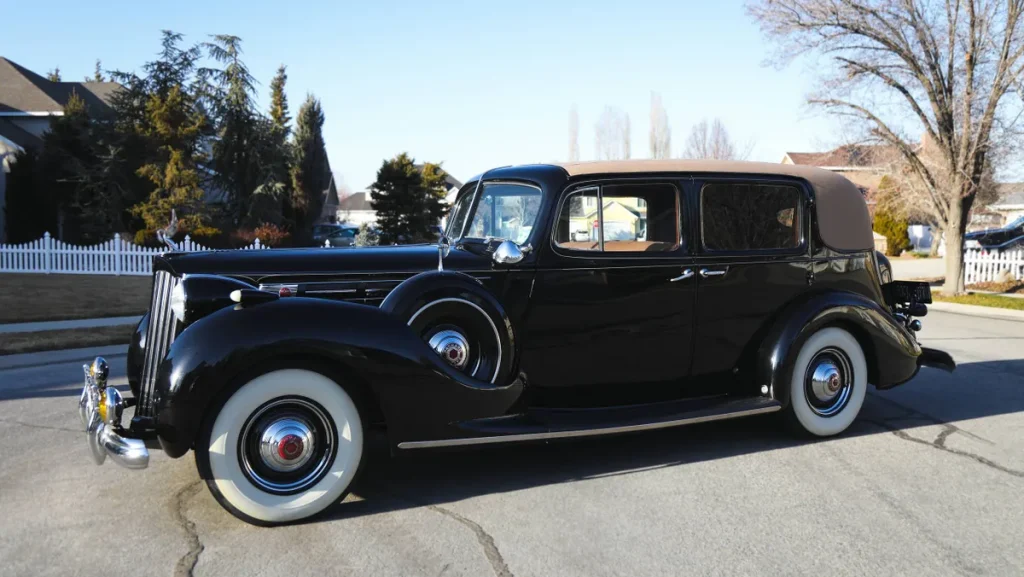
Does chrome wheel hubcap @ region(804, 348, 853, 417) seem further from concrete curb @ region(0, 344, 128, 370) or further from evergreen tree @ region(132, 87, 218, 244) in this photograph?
evergreen tree @ region(132, 87, 218, 244)

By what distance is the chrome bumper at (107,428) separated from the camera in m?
3.67

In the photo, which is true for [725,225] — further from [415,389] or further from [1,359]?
[1,359]

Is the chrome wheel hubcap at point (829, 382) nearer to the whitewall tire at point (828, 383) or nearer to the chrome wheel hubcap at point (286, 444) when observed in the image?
the whitewall tire at point (828, 383)

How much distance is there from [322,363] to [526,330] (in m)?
1.32

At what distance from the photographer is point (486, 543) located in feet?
12.2

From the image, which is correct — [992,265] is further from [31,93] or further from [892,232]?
[31,93]

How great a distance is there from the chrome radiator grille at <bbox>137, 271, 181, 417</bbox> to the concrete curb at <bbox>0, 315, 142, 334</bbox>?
7.93 metres

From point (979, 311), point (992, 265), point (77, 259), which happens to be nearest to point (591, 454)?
point (979, 311)

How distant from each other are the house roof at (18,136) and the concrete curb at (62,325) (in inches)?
743

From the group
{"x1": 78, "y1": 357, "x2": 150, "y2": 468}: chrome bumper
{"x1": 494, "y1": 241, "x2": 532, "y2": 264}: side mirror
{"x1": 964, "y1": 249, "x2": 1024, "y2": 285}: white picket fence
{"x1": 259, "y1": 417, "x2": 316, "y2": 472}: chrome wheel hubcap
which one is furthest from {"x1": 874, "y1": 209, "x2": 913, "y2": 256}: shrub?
{"x1": 78, "y1": 357, "x2": 150, "y2": 468}: chrome bumper

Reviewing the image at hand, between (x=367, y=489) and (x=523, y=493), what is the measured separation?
2.89 ft

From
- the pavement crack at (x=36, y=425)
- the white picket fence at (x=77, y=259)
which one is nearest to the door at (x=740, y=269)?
the pavement crack at (x=36, y=425)

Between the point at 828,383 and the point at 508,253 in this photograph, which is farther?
the point at 828,383

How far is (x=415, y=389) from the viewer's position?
4070 millimetres
